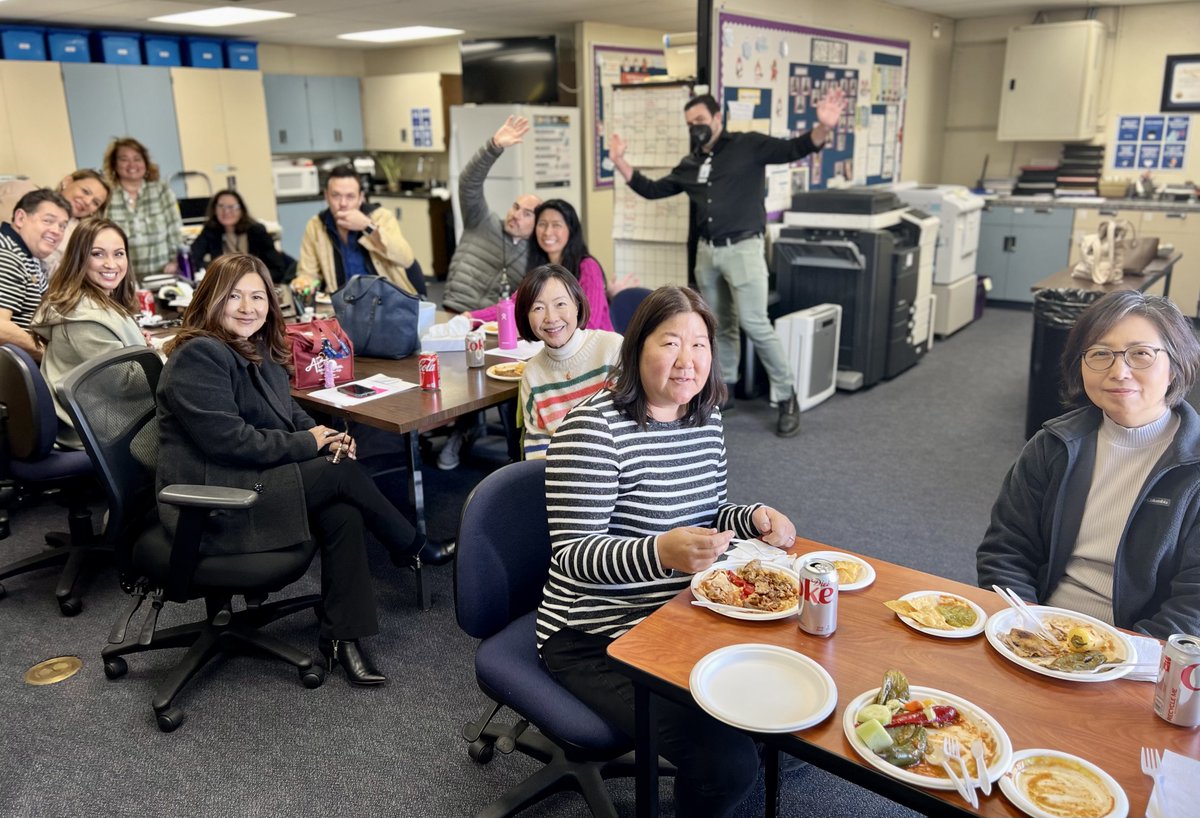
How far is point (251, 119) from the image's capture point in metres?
7.84

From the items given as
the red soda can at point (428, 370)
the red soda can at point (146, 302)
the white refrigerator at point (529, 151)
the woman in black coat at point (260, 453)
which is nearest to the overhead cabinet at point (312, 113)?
the white refrigerator at point (529, 151)

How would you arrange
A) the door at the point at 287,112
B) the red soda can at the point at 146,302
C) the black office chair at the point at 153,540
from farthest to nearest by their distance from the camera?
1. the door at the point at 287,112
2. the red soda can at the point at 146,302
3. the black office chair at the point at 153,540

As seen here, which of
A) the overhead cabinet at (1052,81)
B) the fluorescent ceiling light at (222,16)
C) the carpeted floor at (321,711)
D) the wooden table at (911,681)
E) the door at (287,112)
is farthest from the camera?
the door at (287,112)

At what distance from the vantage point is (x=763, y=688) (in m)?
1.29

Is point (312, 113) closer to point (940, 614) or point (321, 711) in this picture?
point (321, 711)

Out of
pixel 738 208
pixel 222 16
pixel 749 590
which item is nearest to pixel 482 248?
pixel 738 208

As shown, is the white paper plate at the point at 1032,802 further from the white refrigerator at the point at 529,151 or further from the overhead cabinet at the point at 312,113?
the overhead cabinet at the point at 312,113

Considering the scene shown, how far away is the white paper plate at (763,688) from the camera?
3.98ft

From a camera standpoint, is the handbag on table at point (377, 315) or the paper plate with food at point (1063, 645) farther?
the handbag on table at point (377, 315)

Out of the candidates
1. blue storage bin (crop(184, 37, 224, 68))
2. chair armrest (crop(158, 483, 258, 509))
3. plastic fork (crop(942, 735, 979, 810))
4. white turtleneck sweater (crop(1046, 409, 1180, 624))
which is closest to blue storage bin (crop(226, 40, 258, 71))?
blue storage bin (crop(184, 37, 224, 68))

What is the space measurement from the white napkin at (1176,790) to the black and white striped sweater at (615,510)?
2.59 feet

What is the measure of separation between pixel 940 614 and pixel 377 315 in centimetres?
233

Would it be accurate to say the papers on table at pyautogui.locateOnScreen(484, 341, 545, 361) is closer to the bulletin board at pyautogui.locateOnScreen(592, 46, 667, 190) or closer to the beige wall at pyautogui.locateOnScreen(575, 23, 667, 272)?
the beige wall at pyautogui.locateOnScreen(575, 23, 667, 272)

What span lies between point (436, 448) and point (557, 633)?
2.60 meters
